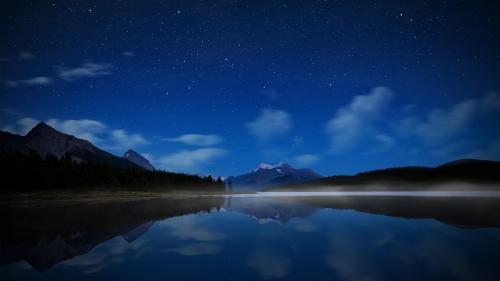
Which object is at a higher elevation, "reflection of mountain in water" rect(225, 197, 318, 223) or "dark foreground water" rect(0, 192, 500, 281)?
"reflection of mountain in water" rect(225, 197, 318, 223)

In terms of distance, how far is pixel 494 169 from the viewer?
16450 centimetres

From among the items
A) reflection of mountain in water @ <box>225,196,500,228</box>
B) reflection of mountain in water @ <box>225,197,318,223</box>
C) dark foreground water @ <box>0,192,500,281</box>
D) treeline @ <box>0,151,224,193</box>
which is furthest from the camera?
treeline @ <box>0,151,224,193</box>

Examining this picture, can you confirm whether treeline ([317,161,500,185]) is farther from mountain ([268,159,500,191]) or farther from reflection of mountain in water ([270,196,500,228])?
reflection of mountain in water ([270,196,500,228])

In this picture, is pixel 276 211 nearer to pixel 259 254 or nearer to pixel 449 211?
Answer: pixel 449 211

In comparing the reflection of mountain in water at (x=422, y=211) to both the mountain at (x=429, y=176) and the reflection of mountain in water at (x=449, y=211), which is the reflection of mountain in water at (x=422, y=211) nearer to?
the reflection of mountain in water at (x=449, y=211)

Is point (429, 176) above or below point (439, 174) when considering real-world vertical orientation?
below

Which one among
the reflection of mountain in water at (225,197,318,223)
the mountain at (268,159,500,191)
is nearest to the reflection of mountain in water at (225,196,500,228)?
the reflection of mountain in water at (225,197,318,223)

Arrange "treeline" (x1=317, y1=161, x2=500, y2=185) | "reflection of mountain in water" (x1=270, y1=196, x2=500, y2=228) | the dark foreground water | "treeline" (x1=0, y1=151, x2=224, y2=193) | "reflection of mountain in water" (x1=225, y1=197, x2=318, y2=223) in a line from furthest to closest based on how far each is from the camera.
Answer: "treeline" (x1=317, y1=161, x2=500, y2=185) < "treeline" (x1=0, y1=151, x2=224, y2=193) < "reflection of mountain in water" (x1=225, y1=197, x2=318, y2=223) < "reflection of mountain in water" (x1=270, y1=196, x2=500, y2=228) < the dark foreground water

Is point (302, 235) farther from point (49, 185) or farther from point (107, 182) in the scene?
point (107, 182)

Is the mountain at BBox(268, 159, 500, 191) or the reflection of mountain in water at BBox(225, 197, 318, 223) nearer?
the reflection of mountain in water at BBox(225, 197, 318, 223)

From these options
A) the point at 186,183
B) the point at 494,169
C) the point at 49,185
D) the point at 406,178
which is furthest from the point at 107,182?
the point at 494,169

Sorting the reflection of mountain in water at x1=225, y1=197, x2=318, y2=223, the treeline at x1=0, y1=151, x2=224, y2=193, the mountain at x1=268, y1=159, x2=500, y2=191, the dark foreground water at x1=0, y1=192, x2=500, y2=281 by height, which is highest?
the mountain at x1=268, y1=159, x2=500, y2=191

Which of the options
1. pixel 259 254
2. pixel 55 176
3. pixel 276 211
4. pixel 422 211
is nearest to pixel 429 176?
pixel 422 211

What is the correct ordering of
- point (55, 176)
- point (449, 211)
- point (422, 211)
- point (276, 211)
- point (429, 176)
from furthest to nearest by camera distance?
point (429, 176) → point (55, 176) → point (276, 211) → point (422, 211) → point (449, 211)
